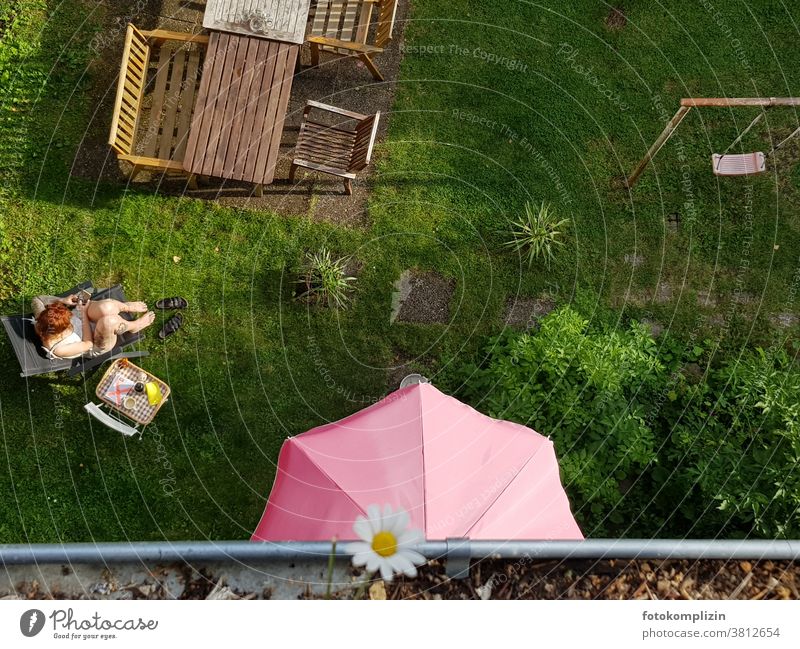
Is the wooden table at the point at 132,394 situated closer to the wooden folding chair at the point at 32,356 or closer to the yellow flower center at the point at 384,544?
the wooden folding chair at the point at 32,356

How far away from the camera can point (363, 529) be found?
14.1ft

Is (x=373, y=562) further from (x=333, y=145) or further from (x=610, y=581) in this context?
(x=333, y=145)

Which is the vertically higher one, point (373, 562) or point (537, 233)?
point (537, 233)

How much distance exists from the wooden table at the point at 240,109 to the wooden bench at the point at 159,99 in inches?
13.3

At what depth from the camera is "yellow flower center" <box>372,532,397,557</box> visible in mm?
Result: 3979

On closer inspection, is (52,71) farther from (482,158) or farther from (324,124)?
(482,158)

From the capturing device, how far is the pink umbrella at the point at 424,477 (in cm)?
486

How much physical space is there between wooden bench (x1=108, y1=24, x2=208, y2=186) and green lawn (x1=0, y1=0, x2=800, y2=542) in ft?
2.10

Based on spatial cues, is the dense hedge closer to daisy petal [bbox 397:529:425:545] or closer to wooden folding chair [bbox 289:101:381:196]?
wooden folding chair [bbox 289:101:381:196]

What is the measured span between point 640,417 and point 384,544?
3.82 m

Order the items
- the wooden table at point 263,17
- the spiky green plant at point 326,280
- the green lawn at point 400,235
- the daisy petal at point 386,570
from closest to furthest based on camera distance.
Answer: the daisy petal at point 386,570 < the green lawn at point 400,235 < the wooden table at point 263,17 < the spiky green plant at point 326,280

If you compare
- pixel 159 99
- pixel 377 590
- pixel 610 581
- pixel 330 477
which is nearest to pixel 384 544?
pixel 377 590

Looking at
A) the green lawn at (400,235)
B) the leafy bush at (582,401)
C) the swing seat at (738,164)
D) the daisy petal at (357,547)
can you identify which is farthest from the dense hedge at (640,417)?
the daisy petal at (357,547)

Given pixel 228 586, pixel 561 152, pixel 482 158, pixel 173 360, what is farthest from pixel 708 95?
pixel 228 586
